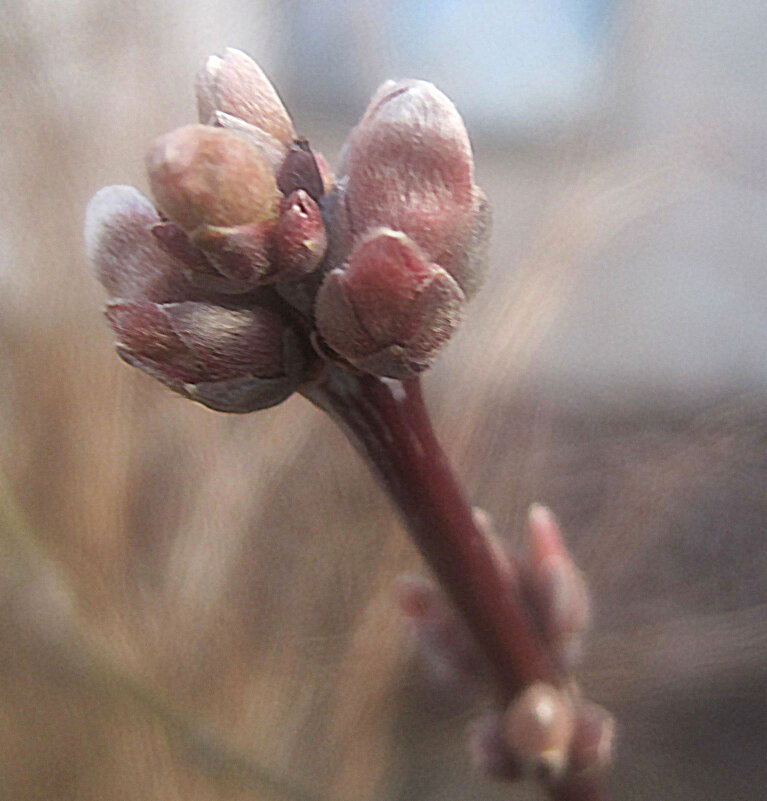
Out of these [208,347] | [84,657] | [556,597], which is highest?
[208,347]

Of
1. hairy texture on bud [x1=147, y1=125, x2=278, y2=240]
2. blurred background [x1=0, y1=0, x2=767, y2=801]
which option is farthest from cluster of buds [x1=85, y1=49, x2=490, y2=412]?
blurred background [x1=0, y1=0, x2=767, y2=801]

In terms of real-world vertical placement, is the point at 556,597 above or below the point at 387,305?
below

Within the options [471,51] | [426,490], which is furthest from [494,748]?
[471,51]

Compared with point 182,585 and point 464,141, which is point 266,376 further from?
point 182,585

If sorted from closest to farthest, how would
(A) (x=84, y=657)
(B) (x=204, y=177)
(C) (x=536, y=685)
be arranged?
(B) (x=204, y=177) < (C) (x=536, y=685) < (A) (x=84, y=657)

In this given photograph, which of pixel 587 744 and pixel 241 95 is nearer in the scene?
pixel 241 95

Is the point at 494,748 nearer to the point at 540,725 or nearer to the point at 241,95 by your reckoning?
the point at 540,725
